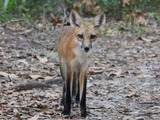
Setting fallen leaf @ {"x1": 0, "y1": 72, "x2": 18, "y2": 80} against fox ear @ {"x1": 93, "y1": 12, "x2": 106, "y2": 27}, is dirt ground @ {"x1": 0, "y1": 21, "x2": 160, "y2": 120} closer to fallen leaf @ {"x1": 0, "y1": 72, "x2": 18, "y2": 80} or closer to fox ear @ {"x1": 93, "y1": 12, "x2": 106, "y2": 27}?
fallen leaf @ {"x1": 0, "y1": 72, "x2": 18, "y2": 80}

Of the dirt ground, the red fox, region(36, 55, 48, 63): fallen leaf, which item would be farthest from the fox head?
region(36, 55, 48, 63): fallen leaf

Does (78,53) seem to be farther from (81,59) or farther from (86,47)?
(86,47)

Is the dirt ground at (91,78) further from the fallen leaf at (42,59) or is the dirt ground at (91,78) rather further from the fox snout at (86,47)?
the fox snout at (86,47)

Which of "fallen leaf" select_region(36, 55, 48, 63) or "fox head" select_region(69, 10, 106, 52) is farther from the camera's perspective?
"fallen leaf" select_region(36, 55, 48, 63)

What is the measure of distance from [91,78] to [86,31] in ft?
8.90

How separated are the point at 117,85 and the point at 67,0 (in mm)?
8766

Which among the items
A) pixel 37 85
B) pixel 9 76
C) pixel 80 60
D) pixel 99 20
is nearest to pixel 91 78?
pixel 37 85

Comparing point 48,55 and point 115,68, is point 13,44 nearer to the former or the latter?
point 48,55

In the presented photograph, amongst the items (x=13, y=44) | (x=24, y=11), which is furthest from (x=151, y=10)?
(x=13, y=44)

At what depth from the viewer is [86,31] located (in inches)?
224

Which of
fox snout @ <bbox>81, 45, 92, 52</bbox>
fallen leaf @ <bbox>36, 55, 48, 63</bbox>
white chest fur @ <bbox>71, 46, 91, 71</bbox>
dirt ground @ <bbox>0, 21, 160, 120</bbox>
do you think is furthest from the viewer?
fallen leaf @ <bbox>36, 55, 48, 63</bbox>

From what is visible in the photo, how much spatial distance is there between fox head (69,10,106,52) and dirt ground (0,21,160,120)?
99 centimetres

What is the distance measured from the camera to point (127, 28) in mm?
15125

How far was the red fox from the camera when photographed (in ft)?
18.6
